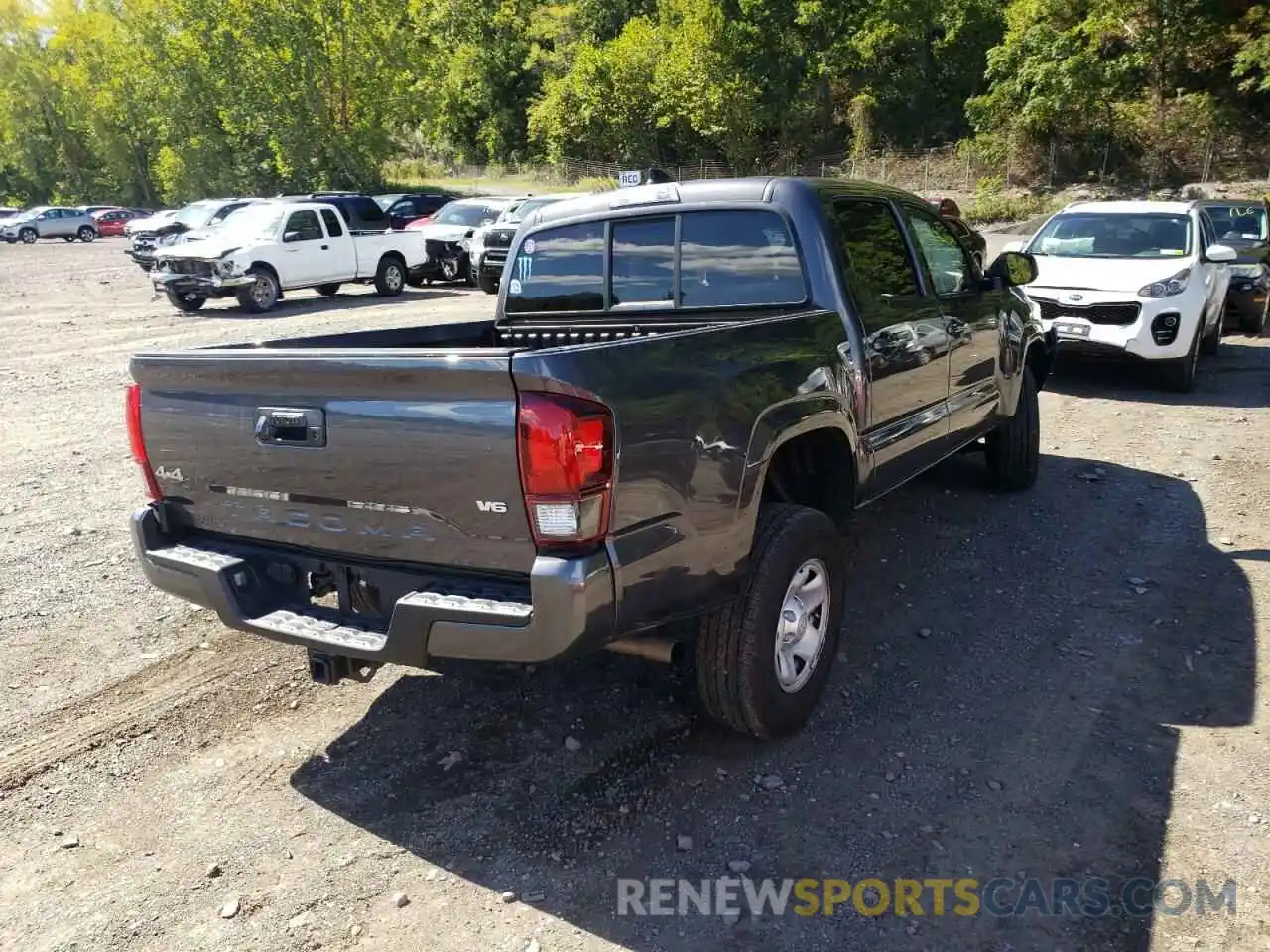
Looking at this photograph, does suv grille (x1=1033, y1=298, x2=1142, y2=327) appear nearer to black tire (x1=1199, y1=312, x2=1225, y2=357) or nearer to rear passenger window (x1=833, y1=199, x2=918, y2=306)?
black tire (x1=1199, y1=312, x2=1225, y2=357)

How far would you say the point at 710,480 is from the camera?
2.93m

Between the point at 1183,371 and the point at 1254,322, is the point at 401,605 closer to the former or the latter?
the point at 1183,371

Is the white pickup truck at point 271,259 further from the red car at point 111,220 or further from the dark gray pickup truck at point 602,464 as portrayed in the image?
the red car at point 111,220

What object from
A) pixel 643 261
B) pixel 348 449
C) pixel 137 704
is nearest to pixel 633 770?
pixel 348 449

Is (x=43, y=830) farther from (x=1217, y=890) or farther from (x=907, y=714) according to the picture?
(x=1217, y=890)

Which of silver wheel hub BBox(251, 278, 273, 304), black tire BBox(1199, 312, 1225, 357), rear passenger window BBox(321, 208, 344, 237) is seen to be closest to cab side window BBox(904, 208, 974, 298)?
black tire BBox(1199, 312, 1225, 357)

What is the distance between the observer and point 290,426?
9.56 feet

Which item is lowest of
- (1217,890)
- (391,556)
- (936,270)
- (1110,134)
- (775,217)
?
(1217,890)

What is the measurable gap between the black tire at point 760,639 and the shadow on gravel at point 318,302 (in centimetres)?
1446

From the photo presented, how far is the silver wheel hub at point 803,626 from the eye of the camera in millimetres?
3377

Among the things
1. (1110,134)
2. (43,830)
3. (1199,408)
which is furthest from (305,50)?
(43,830)

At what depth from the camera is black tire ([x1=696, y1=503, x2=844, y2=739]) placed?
3.14 metres

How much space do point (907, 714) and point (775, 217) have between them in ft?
6.92

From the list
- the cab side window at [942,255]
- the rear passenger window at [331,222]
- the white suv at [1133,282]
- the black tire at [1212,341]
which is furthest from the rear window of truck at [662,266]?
the rear passenger window at [331,222]
